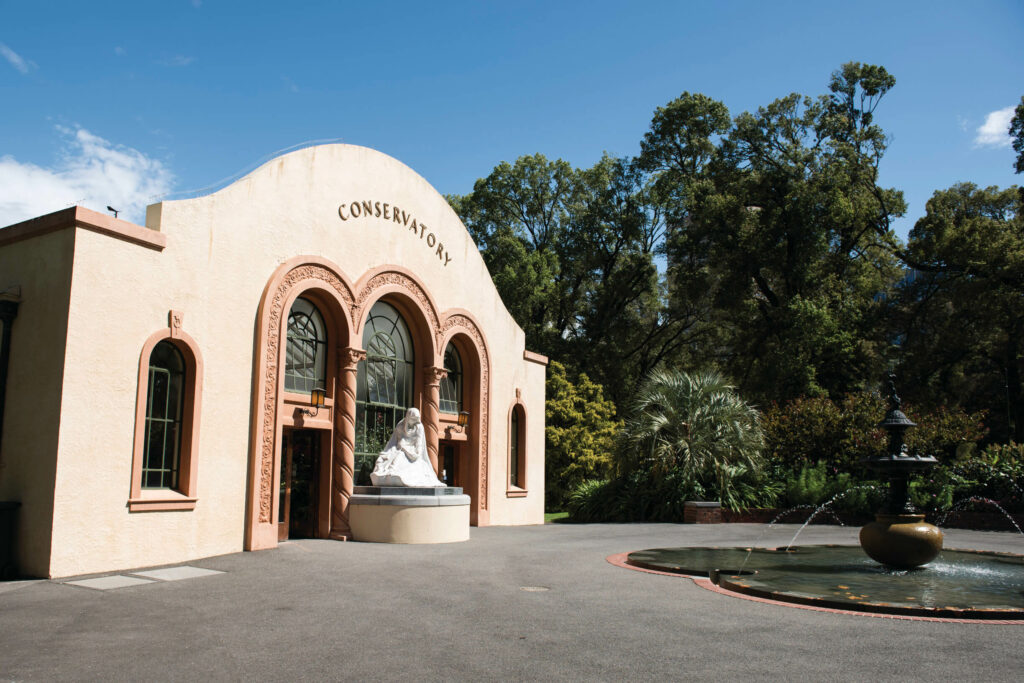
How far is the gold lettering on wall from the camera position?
16.0m

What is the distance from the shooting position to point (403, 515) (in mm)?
14672

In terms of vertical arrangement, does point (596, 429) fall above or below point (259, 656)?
above

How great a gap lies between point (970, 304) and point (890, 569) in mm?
18681

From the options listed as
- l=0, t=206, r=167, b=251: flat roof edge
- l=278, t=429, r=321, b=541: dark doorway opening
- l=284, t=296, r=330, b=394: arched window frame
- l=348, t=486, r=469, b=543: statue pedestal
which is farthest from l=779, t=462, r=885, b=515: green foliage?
l=0, t=206, r=167, b=251: flat roof edge

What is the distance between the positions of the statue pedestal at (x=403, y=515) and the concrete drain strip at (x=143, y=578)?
4100mm

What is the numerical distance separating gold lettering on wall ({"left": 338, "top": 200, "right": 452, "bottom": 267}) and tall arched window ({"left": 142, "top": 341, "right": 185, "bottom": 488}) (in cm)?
485

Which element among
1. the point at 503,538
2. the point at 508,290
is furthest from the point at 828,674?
the point at 508,290

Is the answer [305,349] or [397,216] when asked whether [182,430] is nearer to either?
[305,349]

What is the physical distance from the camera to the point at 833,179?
2967cm

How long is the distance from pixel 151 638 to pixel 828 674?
5502mm

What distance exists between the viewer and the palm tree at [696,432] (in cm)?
2094

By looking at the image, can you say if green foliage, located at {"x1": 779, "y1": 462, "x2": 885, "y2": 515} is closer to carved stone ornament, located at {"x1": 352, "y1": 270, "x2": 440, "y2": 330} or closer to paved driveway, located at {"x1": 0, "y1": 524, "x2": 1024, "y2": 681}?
carved stone ornament, located at {"x1": 352, "y1": 270, "x2": 440, "y2": 330}

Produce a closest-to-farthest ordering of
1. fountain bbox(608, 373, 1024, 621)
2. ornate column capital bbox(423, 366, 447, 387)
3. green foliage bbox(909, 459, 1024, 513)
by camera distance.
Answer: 1. fountain bbox(608, 373, 1024, 621)
2. ornate column capital bbox(423, 366, 447, 387)
3. green foliage bbox(909, 459, 1024, 513)

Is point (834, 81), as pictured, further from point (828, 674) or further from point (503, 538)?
point (828, 674)
